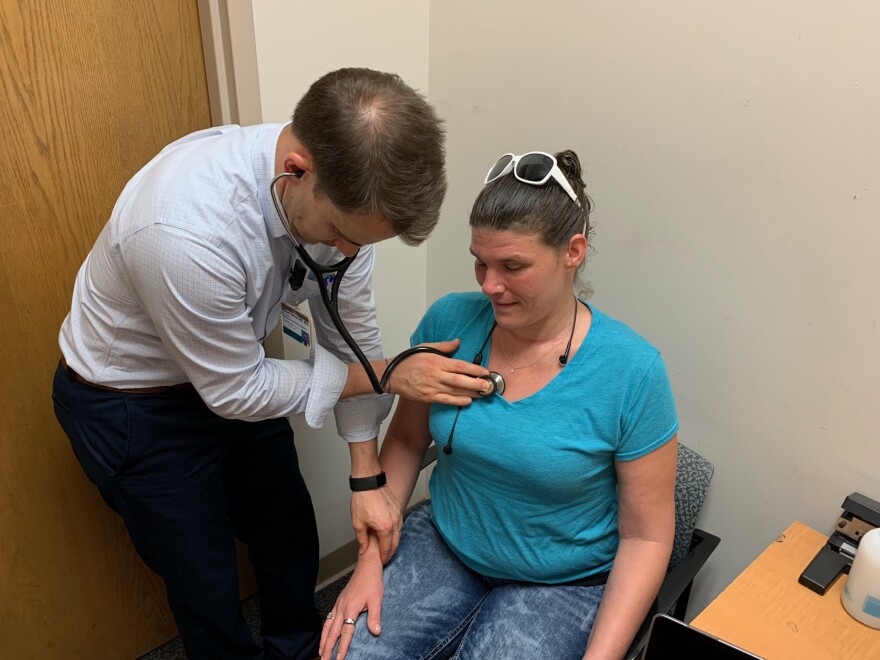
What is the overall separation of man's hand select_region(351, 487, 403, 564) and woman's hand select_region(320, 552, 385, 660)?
0.02 meters

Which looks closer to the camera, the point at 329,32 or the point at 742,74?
the point at 742,74

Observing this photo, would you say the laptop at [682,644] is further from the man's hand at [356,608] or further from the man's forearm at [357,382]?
the man's forearm at [357,382]

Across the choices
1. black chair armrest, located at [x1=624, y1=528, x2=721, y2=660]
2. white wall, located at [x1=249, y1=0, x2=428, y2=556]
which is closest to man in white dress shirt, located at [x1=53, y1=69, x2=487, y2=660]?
white wall, located at [x1=249, y1=0, x2=428, y2=556]

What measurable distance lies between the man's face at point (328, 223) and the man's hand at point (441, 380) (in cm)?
28

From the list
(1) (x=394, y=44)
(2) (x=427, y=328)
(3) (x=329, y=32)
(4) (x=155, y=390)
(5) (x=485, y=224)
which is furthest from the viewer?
(1) (x=394, y=44)

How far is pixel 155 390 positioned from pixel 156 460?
0.15 m

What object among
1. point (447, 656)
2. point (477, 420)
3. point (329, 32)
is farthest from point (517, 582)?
point (329, 32)

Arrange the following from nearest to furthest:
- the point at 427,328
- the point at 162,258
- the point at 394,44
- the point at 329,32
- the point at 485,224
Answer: the point at 162,258
the point at 485,224
the point at 427,328
the point at 329,32
the point at 394,44

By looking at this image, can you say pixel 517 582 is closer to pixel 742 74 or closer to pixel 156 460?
pixel 156 460

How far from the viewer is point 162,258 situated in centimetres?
96

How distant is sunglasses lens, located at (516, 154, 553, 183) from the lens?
110 cm

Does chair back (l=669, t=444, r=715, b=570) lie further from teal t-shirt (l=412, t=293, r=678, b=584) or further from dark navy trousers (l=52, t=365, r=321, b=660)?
dark navy trousers (l=52, t=365, r=321, b=660)

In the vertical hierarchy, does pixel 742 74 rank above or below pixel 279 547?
above

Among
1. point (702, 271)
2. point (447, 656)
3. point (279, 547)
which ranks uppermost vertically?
point (702, 271)
